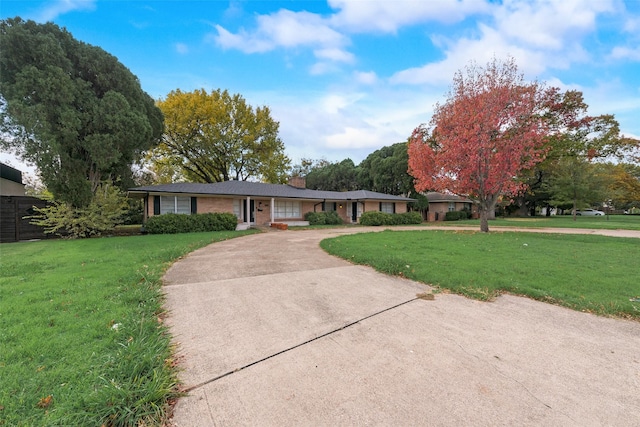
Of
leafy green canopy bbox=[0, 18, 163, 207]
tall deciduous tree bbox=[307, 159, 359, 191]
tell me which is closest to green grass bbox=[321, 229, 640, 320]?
leafy green canopy bbox=[0, 18, 163, 207]

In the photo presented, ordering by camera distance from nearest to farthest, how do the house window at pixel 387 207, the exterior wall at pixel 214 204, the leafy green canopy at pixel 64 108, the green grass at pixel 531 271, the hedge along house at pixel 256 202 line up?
the green grass at pixel 531 271 → the leafy green canopy at pixel 64 108 → the hedge along house at pixel 256 202 → the exterior wall at pixel 214 204 → the house window at pixel 387 207

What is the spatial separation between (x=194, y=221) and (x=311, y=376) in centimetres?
1452

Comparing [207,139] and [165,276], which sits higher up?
[207,139]

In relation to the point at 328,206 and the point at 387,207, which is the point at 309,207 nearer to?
the point at 328,206

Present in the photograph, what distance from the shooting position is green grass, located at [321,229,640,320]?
4082 mm

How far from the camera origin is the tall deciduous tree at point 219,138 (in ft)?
74.0

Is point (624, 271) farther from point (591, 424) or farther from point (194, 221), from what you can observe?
point (194, 221)

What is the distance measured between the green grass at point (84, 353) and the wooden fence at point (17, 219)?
33.5 ft

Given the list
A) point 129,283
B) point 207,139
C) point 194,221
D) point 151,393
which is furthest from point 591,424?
point 207,139

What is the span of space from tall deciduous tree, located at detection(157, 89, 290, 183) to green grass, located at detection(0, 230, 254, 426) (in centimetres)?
2107

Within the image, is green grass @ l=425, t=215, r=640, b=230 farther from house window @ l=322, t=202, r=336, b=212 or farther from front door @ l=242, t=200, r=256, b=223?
front door @ l=242, t=200, r=256, b=223

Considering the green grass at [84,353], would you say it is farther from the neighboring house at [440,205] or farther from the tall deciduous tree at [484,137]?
the neighboring house at [440,205]

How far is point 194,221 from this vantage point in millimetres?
14805

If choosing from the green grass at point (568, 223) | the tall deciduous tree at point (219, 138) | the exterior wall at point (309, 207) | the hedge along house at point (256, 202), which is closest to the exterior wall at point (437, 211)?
the green grass at point (568, 223)
